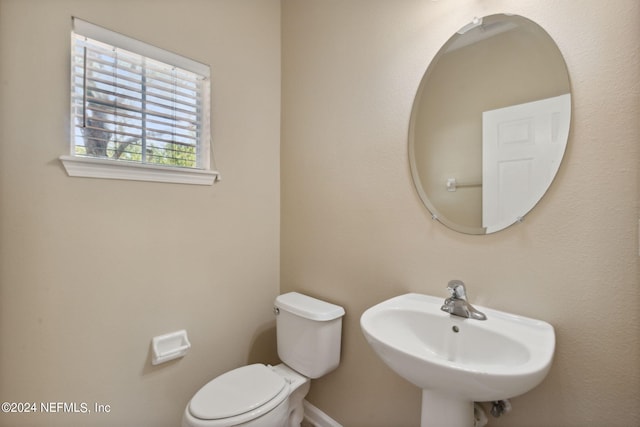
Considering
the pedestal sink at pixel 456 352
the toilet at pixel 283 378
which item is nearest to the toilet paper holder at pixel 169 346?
the toilet at pixel 283 378

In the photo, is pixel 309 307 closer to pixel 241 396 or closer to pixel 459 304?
pixel 241 396

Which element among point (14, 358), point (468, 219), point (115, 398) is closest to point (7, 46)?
point (14, 358)

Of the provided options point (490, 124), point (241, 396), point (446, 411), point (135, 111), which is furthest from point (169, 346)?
point (490, 124)

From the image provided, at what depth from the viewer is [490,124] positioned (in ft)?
3.43

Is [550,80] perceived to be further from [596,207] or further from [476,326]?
[476,326]

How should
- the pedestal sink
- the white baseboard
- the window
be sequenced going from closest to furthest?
1. the pedestal sink
2. the window
3. the white baseboard

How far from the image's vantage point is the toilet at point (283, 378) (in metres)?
1.10

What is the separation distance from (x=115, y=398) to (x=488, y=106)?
1.95 meters

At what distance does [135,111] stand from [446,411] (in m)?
1.71

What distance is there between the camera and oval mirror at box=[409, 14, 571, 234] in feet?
3.02

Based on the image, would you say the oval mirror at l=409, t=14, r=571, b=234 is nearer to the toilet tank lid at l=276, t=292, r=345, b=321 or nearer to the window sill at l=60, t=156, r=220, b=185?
the toilet tank lid at l=276, t=292, r=345, b=321

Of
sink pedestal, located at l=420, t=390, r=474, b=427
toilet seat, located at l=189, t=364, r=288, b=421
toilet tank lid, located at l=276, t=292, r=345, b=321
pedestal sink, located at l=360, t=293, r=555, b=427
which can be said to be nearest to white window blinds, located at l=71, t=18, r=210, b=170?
toilet tank lid, located at l=276, t=292, r=345, b=321

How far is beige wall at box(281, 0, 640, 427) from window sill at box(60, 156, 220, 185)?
540 mm

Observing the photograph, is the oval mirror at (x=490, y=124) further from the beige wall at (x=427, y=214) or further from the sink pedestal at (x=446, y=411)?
the sink pedestal at (x=446, y=411)
